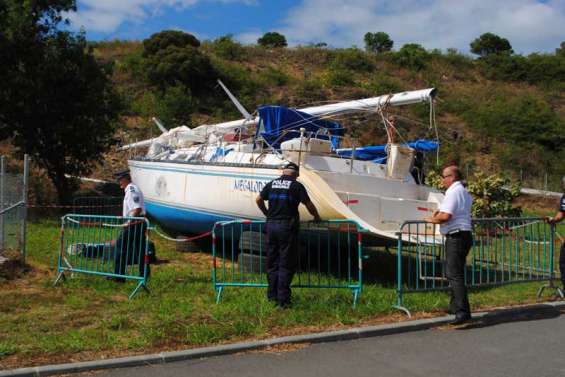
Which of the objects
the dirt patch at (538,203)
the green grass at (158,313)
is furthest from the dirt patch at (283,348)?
the dirt patch at (538,203)

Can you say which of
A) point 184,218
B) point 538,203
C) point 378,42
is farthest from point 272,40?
point 184,218

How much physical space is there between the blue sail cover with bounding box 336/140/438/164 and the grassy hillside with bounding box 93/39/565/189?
9.15m

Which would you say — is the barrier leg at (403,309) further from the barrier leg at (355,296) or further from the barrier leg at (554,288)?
the barrier leg at (554,288)

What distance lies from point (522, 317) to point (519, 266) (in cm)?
237

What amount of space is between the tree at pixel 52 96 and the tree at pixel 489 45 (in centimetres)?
4850

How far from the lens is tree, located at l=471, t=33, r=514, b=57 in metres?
60.4

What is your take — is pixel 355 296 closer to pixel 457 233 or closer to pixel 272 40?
pixel 457 233

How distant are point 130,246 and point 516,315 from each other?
5317mm

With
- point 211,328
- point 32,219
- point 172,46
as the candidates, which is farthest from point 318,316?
point 172,46

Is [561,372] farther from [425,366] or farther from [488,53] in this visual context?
[488,53]

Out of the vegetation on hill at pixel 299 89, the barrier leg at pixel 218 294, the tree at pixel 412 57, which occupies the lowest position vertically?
the barrier leg at pixel 218 294

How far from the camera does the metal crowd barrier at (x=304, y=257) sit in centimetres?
805

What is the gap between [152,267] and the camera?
10898 mm

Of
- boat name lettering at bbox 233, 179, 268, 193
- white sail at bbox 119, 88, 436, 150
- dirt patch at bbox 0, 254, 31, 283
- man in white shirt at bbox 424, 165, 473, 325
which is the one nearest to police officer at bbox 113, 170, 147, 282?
dirt patch at bbox 0, 254, 31, 283
